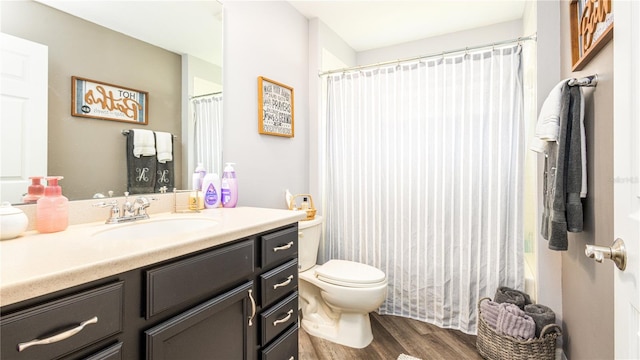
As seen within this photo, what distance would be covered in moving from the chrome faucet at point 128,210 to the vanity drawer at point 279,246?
546 millimetres

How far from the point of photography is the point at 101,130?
3.94 ft

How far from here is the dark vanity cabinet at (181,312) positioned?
0.59 meters

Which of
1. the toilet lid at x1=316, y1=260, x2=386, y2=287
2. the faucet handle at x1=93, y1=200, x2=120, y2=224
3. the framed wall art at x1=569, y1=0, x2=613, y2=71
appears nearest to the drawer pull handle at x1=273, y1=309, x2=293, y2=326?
the toilet lid at x1=316, y1=260, x2=386, y2=287

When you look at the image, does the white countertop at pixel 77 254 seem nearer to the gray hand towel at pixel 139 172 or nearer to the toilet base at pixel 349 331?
the gray hand towel at pixel 139 172

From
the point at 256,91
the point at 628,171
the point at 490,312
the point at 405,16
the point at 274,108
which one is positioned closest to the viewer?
the point at 628,171

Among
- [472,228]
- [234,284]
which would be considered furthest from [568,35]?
[234,284]

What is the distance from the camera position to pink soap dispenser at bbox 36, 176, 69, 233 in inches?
38.1

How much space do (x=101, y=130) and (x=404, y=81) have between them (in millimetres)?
1872

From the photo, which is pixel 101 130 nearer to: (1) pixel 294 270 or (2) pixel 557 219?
(1) pixel 294 270

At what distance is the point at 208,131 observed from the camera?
5.43 feet

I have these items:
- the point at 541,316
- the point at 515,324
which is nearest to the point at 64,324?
the point at 515,324

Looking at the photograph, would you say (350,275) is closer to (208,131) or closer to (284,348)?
(284,348)

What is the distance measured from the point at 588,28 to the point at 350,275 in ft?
5.50

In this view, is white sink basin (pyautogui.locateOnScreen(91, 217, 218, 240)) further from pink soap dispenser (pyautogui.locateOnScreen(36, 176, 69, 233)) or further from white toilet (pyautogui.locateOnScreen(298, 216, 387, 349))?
white toilet (pyautogui.locateOnScreen(298, 216, 387, 349))
